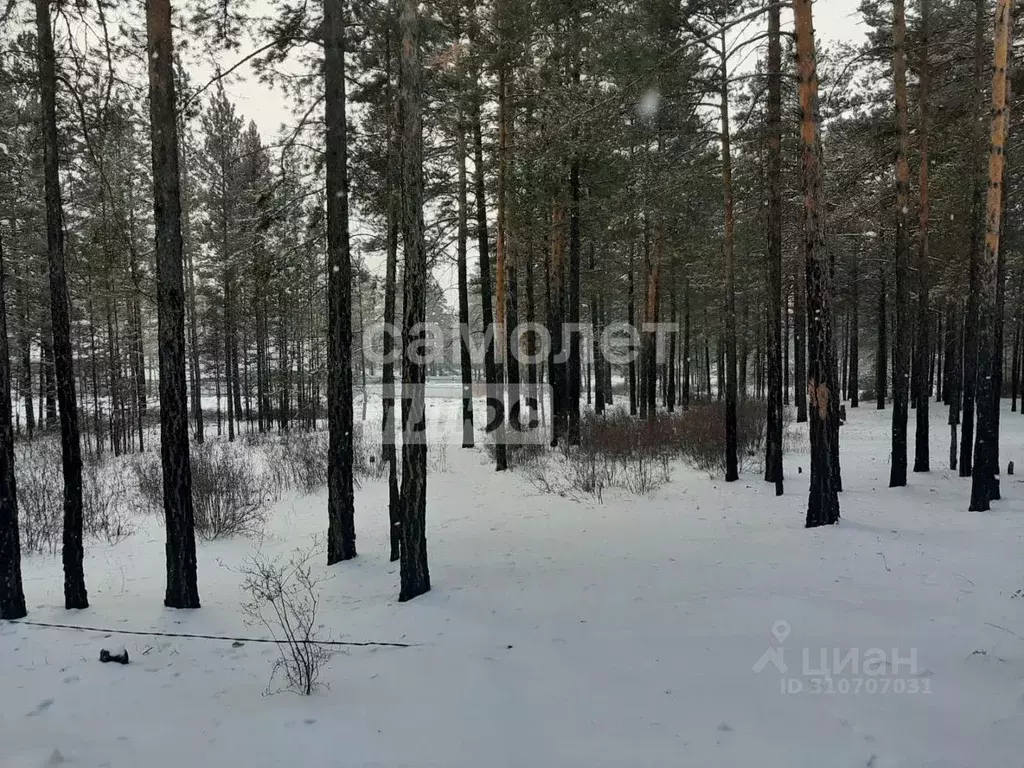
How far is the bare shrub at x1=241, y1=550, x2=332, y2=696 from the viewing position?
3.84m

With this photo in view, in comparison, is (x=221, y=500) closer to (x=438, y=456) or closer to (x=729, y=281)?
(x=438, y=456)

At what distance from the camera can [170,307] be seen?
504cm

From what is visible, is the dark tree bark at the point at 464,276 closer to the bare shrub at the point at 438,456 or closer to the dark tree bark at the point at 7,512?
the bare shrub at the point at 438,456

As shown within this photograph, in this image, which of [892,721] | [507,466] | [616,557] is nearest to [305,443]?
[507,466]

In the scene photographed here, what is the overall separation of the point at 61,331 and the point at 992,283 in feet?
37.7

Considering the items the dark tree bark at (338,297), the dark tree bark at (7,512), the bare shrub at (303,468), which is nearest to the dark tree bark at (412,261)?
the dark tree bark at (338,297)

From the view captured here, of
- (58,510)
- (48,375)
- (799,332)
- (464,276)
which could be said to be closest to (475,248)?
(464,276)

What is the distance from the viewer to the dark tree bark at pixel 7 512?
15.9 feet

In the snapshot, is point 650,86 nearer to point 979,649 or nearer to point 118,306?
point 979,649

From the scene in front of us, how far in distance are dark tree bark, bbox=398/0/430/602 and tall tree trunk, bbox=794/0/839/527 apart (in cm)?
497

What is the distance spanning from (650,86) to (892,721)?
755 cm

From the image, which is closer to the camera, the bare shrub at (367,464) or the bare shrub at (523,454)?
the bare shrub at (367,464)

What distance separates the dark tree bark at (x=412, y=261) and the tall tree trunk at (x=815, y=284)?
497 centimetres

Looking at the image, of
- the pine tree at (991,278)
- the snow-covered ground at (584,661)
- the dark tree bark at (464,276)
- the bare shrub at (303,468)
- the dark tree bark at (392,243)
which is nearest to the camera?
the snow-covered ground at (584,661)
